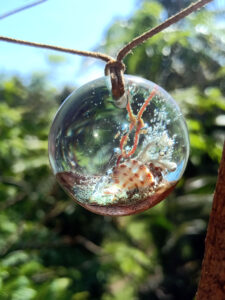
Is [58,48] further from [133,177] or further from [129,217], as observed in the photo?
[129,217]

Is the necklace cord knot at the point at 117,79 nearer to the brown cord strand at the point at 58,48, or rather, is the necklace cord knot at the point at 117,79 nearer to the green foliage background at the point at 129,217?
the brown cord strand at the point at 58,48

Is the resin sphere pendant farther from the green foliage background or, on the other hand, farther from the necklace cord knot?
the green foliage background

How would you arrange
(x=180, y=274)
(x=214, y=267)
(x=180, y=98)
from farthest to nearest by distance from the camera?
(x=180, y=274) < (x=180, y=98) < (x=214, y=267)

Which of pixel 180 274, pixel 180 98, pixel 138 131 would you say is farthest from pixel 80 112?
pixel 180 274

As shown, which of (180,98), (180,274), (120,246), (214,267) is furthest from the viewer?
(180,274)

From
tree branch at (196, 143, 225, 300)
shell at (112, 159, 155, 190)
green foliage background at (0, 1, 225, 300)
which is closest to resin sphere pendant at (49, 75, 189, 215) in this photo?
shell at (112, 159, 155, 190)

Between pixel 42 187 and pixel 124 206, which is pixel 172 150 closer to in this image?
pixel 124 206

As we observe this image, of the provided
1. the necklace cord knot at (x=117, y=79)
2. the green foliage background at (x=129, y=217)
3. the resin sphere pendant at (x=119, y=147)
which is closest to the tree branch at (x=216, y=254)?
the resin sphere pendant at (x=119, y=147)

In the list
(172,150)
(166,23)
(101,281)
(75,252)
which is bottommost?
(101,281)
